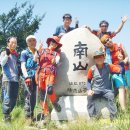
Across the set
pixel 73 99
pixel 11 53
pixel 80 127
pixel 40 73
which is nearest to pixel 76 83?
pixel 73 99

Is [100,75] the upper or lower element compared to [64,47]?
lower

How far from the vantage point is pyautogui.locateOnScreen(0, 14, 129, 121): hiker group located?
7102 mm

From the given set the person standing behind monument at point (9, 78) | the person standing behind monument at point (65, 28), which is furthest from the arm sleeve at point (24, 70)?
the person standing behind monument at point (65, 28)

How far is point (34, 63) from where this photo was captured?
7.45 meters

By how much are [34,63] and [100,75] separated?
1.31 meters

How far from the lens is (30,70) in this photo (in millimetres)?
7496

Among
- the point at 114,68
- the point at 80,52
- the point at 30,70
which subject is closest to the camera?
the point at 114,68

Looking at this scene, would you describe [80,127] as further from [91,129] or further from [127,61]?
[127,61]

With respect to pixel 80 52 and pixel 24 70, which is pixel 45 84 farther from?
pixel 80 52

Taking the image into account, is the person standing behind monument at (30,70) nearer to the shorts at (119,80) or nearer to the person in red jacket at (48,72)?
the person in red jacket at (48,72)

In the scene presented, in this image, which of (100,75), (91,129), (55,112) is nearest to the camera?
(91,129)

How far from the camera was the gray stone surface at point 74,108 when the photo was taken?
727 centimetres

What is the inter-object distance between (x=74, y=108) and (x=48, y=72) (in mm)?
899

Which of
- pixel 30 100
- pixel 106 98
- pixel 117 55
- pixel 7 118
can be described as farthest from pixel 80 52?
pixel 7 118
